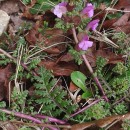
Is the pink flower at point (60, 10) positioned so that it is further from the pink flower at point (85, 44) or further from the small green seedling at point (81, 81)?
the small green seedling at point (81, 81)

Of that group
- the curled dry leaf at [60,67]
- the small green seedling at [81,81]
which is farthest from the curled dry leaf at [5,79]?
the small green seedling at [81,81]

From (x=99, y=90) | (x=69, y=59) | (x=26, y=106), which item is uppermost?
(x=69, y=59)

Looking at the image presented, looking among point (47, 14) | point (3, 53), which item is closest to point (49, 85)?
point (3, 53)

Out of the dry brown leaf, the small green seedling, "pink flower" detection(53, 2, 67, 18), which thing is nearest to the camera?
"pink flower" detection(53, 2, 67, 18)

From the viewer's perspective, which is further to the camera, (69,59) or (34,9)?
(34,9)

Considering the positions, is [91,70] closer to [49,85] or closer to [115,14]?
[49,85]

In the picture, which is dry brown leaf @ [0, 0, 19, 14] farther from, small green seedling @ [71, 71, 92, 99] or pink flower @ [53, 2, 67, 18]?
small green seedling @ [71, 71, 92, 99]

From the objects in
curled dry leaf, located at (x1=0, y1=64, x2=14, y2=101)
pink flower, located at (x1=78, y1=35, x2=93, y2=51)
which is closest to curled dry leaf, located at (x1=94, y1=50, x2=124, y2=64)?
→ pink flower, located at (x1=78, y1=35, x2=93, y2=51)

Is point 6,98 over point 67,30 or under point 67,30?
under
